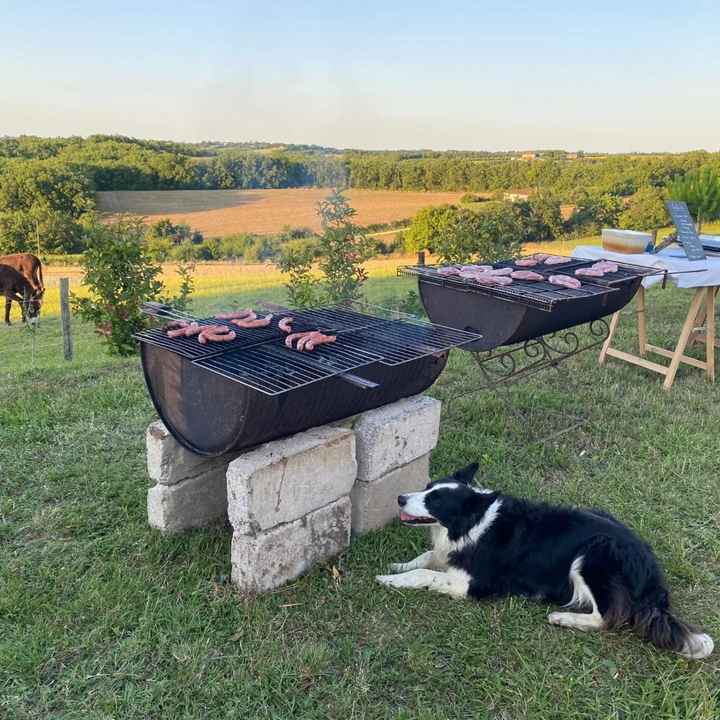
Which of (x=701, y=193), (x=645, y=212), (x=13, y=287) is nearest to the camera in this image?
(x=701, y=193)

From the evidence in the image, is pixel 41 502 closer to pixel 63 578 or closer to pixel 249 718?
pixel 63 578

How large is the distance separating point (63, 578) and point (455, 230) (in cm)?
→ 718

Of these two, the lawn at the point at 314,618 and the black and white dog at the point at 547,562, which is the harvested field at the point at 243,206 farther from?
the black and white dog at the point at 547,562

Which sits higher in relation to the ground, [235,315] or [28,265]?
[235,315]

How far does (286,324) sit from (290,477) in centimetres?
82

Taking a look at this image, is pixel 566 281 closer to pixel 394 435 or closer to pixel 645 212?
pixel 394 435

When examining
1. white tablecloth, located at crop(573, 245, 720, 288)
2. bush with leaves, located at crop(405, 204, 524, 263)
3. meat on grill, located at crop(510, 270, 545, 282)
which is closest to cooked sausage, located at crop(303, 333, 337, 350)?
meat on grill, located at crop(510, 270, 545, 282)

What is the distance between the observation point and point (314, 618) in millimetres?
2547

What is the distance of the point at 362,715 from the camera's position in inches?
81.9

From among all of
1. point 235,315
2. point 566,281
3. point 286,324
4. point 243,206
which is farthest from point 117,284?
point 243,206

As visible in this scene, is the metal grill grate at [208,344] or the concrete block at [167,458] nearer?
the metal grill grate at [208,344]

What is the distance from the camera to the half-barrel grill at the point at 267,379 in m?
2.46

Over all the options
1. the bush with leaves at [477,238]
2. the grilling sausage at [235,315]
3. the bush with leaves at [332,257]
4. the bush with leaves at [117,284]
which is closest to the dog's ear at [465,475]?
the grilling sausage at [235,315]

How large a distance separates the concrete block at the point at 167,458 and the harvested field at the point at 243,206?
7.03 meters
